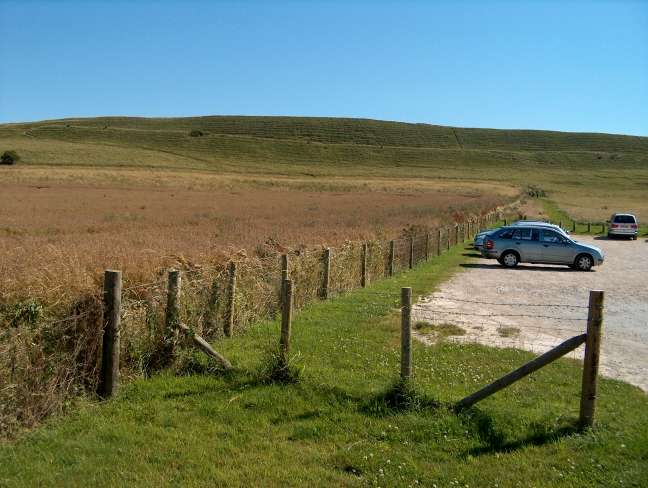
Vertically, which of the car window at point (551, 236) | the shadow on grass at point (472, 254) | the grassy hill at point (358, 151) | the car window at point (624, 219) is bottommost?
the shadow on grass at point (472, 254)

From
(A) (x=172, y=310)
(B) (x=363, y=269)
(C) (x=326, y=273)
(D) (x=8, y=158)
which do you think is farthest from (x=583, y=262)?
(D) (x=8, y=158)

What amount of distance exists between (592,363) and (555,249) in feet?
56.3

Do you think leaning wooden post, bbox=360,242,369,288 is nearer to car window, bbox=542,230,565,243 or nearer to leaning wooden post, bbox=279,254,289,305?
leaning wooden post, bbox=279,254,289,305

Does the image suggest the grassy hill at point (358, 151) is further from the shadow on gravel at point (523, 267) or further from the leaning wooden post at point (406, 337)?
the leaning wooden post at point (406, 337)

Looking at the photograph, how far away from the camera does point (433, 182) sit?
8706 cm

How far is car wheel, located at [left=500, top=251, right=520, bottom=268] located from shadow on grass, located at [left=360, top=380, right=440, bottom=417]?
669 inches

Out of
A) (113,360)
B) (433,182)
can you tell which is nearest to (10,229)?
(113,360)

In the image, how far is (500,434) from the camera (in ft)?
18.9

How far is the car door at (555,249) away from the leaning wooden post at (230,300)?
15782 millimetres

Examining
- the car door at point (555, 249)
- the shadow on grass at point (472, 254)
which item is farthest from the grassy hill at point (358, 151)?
the car door at point (555, 249)

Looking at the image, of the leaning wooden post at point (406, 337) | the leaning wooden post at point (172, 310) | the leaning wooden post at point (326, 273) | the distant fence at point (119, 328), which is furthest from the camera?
the leaning wooden post at point (326, 273)

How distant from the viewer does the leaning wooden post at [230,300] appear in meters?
9.26

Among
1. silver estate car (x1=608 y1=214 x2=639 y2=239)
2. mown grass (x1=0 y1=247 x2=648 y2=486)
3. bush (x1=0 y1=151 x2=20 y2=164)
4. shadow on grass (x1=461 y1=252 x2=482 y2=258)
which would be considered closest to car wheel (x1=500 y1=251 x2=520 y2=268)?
shadow on grass (x1=461 y1=252 x2=482 y2=258)

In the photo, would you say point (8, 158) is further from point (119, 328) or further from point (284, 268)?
point (119, 328)
